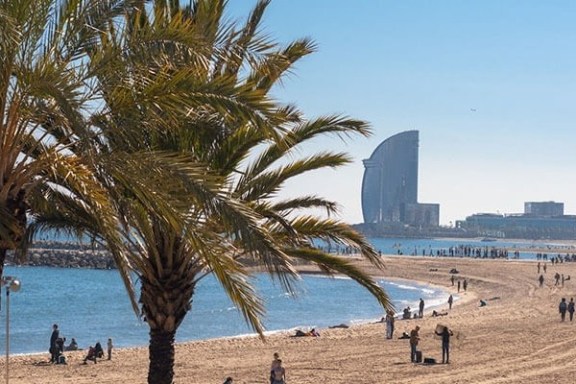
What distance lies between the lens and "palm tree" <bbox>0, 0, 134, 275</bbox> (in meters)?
6.27

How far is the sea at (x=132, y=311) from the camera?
38.9 metres

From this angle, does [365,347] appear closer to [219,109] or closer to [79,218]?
[79,218]

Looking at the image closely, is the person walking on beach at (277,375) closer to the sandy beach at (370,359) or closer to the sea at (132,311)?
the sandy beach at (370,359)

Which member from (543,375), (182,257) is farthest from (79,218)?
(543,375)

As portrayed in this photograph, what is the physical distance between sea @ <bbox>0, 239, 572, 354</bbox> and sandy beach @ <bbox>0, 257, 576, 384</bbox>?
2811mm

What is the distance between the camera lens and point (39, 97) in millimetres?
6383

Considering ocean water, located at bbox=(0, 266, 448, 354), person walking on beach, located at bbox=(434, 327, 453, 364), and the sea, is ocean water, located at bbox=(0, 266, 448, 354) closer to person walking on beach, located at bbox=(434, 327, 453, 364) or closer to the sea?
the sea

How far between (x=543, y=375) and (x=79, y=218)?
13.4 metres

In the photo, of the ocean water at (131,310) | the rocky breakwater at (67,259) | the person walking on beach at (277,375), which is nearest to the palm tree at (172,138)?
the person walking on beach at (277,375)

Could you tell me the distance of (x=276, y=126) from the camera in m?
6.50

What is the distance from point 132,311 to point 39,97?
48.9m

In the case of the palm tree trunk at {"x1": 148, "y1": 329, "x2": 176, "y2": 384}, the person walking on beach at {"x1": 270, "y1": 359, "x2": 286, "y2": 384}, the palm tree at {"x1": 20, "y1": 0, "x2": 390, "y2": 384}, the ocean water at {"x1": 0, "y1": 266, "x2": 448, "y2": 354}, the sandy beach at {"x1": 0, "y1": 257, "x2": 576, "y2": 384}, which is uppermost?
the palm tree at {"x1": 20, "y1": 0, "x2": 390, "y2": 384}

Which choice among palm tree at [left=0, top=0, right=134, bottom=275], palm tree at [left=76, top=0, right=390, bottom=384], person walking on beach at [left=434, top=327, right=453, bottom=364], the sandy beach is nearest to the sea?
the sandy beach

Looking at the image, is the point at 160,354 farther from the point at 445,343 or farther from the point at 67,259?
the point at 67,259
